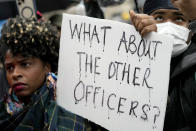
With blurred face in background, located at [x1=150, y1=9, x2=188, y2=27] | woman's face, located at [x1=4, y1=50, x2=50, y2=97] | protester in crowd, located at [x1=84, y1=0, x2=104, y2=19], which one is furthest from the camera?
protester in crowd, located at [x1=84, y1=0, x2=104, y2=19]

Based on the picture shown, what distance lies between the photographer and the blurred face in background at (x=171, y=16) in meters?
1.31

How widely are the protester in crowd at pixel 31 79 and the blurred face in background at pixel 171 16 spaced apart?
62 centimetres

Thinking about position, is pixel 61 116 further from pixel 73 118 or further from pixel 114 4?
pixel 114 4

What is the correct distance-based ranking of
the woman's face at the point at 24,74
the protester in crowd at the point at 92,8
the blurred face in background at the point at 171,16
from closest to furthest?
the blurred face in background at the point at 171,16
the woman's face at the point at 24,74
the protester in crowd at the point at 92,8

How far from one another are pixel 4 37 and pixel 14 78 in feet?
0.88

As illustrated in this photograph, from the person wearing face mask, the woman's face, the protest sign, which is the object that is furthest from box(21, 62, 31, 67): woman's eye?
the person wearing face mask

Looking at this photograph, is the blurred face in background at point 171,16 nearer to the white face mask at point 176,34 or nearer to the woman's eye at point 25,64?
the white face mask at point 176,34

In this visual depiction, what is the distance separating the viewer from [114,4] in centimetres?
286

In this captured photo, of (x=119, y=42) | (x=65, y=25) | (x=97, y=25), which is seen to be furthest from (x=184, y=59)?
(x=65, y=25)

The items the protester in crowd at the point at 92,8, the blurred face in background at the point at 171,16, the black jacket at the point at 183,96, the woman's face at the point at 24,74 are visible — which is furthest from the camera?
the protester in crowd at the point at 92,8

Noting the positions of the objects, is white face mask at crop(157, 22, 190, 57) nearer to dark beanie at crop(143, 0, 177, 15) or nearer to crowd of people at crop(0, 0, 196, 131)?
crowd of people at crop(0, 0, 196, 131)

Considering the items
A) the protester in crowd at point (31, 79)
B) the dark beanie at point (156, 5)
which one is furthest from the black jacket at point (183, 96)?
the protester in crowd at point (31, 79)

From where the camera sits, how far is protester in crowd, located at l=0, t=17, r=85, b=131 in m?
1.32

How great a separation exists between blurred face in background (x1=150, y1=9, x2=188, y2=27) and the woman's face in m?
0.68
